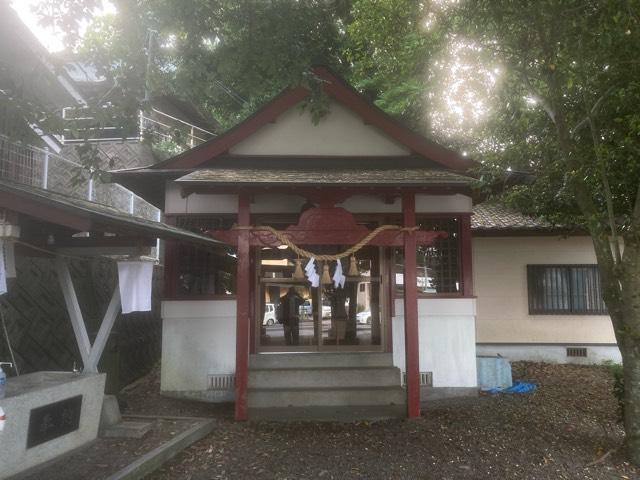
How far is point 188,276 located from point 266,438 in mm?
3636

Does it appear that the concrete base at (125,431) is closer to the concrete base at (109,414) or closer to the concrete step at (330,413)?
the concrete base at (109,414)

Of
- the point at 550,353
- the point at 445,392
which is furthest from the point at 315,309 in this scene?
the point at 550,353

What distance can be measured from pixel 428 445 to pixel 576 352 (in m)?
8.04

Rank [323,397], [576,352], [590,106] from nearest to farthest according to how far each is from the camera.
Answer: [590,106], [323,397], [576,352]

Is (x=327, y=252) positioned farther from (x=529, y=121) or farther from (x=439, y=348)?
(x=529, y=121)

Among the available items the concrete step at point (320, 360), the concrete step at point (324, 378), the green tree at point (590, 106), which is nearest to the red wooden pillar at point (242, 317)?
the concrete step at point (324, 378)

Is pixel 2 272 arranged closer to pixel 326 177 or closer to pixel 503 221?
pixel 326 177

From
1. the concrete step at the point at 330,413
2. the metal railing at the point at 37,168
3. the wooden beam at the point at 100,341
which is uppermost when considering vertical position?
the metal railing at the point at 37,168

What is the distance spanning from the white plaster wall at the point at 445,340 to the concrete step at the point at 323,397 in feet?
3.45

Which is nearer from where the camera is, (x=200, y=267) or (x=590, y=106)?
(x=590, y=106)

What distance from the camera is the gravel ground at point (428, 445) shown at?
5582 mm

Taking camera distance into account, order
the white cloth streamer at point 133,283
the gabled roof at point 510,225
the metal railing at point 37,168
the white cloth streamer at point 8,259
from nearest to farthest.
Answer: the white cloth streamer at point 8,259 → the white cloth streamer at point 133,283 → the metal railing at point 37,168 → the gabled roof at point 510,225

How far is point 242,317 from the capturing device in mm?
7355

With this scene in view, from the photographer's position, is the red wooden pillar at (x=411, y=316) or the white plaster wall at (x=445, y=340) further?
the white plaster wall at (x=445, y=340)
